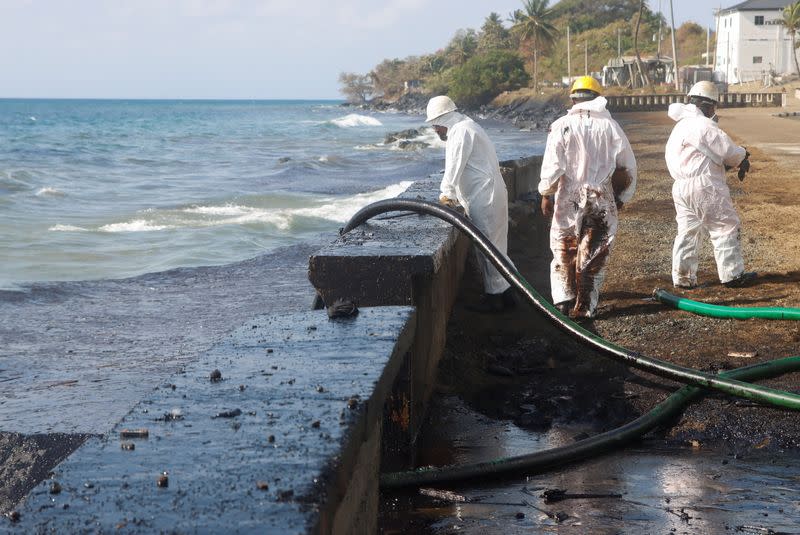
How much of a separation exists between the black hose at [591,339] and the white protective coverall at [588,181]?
4.93 ft

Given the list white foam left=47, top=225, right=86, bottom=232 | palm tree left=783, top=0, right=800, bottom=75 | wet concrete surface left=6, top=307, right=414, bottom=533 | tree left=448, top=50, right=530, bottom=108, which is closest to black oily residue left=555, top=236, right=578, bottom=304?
wet concrete surface left=6, top=307, right=414, bottom=533

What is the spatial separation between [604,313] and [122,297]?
627cm

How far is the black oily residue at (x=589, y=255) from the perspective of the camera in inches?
270

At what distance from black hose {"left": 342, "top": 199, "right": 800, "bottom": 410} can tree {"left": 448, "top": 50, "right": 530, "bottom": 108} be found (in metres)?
83.8

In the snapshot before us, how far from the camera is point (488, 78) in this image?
87.5 metres

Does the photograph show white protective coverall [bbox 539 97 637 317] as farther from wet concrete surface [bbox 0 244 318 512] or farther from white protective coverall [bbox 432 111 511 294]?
wet concrete surface [bbox 0 244 318 512]

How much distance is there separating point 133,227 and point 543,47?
7685 cm

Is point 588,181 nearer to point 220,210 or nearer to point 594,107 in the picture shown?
point 594,107

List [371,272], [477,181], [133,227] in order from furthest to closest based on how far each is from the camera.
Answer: [133,227] → [477,181] → [371,272]

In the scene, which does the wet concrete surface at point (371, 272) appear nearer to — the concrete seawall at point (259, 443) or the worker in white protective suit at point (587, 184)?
the concrete seawall at point (259, 443)

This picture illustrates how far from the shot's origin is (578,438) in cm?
472

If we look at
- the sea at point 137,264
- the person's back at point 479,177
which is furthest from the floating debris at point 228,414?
the person's back at point 479,177

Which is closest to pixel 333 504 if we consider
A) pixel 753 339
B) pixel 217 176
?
pixel 753 339

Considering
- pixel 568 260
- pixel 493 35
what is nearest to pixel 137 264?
pixel 568 260
